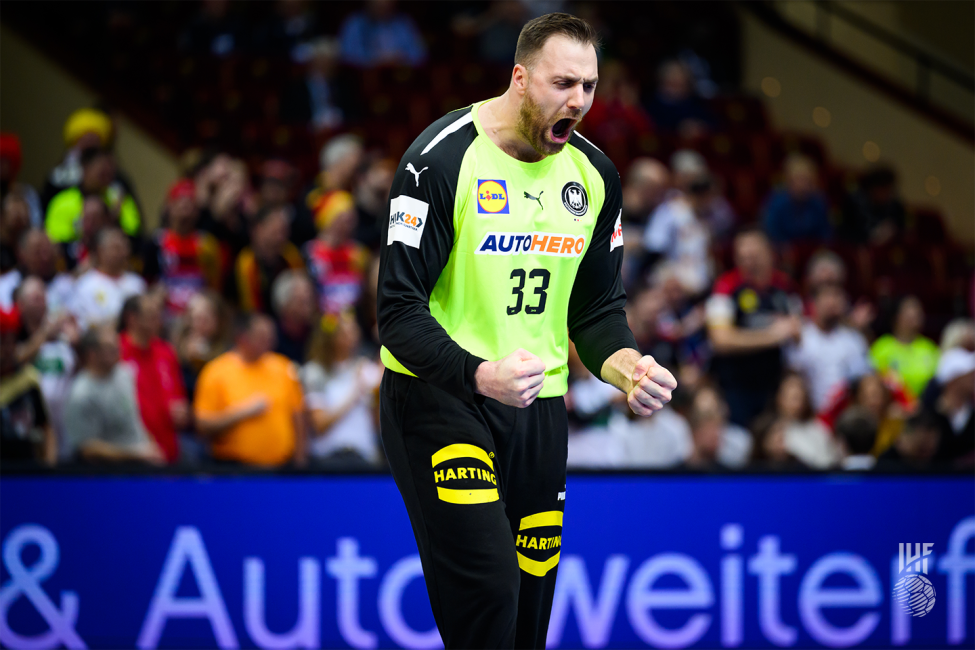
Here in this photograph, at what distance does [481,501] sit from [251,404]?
3.85 meters

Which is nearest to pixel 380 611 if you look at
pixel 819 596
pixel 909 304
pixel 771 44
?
pixel 819 596

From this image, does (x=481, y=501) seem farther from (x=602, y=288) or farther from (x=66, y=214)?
(x=66, y=214)

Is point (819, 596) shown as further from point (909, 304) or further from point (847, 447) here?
point (909, 304)

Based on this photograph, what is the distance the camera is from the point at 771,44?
1405cm

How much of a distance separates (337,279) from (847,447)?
3.61 m

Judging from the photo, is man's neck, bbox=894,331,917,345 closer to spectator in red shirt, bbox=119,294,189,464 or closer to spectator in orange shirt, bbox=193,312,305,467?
spectator in orange shirt, bbox=193,312,305,467

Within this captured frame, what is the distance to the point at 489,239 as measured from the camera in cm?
323

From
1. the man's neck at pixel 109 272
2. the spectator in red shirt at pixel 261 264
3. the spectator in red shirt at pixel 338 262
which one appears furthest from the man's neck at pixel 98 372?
the spectator in red shirt at pixel 338 262

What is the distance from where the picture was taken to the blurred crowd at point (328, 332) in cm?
672

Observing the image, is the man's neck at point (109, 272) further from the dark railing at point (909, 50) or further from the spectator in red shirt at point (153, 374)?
the dark railing at point (909, 50)

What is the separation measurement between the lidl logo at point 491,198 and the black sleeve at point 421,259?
8 cm

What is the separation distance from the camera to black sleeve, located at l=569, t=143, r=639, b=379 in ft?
11.3

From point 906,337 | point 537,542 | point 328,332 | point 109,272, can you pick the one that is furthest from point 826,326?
point 537,542

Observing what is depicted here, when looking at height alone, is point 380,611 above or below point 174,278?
below
